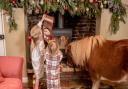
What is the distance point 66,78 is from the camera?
4.07m

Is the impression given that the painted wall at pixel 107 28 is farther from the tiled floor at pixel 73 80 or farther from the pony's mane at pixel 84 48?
the tiled floor at pixel 73 80

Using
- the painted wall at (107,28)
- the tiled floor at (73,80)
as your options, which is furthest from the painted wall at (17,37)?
the painted wall at (107,28)

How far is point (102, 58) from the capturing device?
A: 3295 mm

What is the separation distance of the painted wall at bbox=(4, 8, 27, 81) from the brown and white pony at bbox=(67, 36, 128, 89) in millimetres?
774

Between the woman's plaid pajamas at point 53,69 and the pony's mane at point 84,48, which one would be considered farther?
the pony's mane at point 84,48

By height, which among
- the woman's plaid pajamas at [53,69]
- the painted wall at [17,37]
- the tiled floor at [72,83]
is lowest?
the tiled floor at [72,83]

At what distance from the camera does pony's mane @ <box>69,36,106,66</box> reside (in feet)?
11.0

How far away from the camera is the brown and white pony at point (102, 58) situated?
10.5 ft

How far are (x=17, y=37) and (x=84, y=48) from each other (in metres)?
1.05

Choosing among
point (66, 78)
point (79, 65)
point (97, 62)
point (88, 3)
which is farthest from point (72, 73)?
point (88, 3)

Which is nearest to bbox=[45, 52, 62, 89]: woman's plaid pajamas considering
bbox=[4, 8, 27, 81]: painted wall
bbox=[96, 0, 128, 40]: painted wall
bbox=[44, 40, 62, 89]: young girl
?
bbox=[44, 40, 62, 89]: young girl

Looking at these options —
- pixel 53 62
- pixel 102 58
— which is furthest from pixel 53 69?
Result: pixel 102 58

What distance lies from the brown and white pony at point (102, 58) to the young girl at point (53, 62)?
1.43ft

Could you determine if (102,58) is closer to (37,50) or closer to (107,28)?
(107,28)
